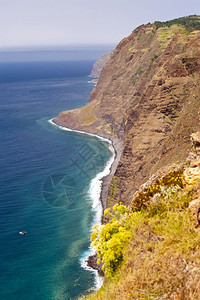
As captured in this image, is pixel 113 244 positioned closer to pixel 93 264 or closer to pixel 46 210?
pixel 93 264

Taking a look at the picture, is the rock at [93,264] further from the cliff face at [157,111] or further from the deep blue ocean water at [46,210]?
the cliff face at [157,111]

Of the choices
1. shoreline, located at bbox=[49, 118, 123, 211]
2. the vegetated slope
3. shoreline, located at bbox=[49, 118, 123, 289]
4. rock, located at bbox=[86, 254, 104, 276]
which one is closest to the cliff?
the vegetated slope

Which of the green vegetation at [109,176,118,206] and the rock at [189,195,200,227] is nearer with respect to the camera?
the rock at [189,195,200,227]

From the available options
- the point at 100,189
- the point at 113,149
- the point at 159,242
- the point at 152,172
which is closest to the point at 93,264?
the point at 152,172

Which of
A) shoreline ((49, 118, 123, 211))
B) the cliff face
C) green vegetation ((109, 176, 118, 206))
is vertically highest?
the cliff face

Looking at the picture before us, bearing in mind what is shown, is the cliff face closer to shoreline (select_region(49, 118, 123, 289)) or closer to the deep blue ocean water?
shoreline (select_region(49, 118, 123, 289))
